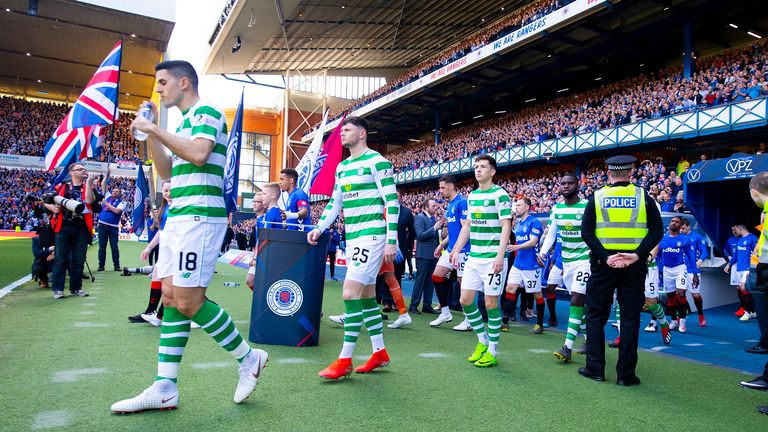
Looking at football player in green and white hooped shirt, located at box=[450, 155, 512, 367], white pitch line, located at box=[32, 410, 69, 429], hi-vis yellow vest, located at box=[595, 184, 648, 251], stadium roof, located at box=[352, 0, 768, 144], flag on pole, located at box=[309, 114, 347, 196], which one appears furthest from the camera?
stadium roof, located at box=[352, 0, 768, 144]

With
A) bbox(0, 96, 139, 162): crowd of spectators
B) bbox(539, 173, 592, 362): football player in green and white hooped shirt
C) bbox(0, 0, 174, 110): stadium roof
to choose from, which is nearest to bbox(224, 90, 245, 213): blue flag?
bbox(539, 173, 592, 362): football player in green and white hooped shirt

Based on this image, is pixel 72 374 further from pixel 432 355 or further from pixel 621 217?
pixel 621 217

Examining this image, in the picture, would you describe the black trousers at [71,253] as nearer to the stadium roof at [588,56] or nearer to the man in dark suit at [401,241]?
the man in dark suit at [401,241]

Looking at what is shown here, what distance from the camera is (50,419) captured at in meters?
2.62

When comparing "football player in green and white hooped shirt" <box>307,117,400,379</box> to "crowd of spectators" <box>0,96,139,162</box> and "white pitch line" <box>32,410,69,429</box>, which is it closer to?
"white pitch line" <box>32,410,69,429</box>

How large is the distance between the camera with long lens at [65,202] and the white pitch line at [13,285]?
1.53 m

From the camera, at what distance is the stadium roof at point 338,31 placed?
29.0 metres

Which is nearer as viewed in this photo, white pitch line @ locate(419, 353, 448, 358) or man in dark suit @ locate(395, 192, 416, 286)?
white pitch line @ locate(419, 353, 448, 358)

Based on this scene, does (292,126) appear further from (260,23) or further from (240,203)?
(260,23)

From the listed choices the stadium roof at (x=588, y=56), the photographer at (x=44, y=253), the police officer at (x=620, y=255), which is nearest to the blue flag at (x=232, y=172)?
the photographer at (x=44, y=253)

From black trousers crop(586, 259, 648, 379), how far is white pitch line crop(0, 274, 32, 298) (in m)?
7.75

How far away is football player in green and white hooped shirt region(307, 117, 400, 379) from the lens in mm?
3910

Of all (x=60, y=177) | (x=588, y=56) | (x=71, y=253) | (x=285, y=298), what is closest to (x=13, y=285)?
(x=71, y=253)

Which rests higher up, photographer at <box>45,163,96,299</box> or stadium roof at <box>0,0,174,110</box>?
stadium roof at <box>0,0,174,110</box>
